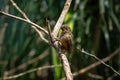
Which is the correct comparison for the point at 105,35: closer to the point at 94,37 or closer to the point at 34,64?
the point at 94,37

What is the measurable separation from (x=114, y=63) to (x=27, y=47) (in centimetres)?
44

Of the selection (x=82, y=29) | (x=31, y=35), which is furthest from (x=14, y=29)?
(x=82, y=29)

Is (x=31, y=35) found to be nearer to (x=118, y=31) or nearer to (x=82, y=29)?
(x=82, y=29)

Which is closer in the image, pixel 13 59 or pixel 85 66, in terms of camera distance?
pixel 85 66

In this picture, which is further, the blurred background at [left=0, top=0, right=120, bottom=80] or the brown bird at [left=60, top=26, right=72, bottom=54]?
the blurred background at [left=0, top=0, right=120, bottom=80]

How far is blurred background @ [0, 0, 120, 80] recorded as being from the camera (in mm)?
2354

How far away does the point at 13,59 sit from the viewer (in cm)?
248

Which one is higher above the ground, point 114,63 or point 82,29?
point 82,29

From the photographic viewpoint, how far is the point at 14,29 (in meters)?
2.46

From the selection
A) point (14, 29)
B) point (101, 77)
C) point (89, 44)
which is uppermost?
point (14, 29)

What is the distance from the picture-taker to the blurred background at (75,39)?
2.35 metres

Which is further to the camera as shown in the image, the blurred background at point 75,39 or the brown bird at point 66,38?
the blurred background at point 75,39

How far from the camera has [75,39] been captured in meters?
2.41

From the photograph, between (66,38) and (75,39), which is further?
(75,39)
